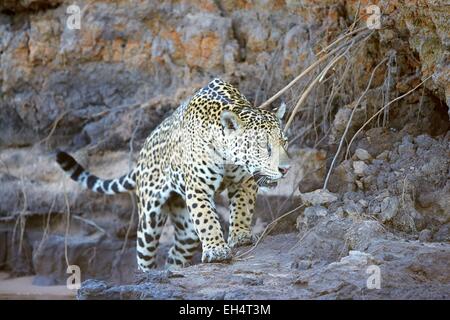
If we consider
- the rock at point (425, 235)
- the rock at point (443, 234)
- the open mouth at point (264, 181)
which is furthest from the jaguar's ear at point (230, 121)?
the rock at point (443, 234)

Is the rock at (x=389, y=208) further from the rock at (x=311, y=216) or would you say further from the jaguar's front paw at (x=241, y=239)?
the jaguar's front paw at (x=241, y=239)

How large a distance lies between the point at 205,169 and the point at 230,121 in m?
0.53

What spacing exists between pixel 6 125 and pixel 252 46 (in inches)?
126

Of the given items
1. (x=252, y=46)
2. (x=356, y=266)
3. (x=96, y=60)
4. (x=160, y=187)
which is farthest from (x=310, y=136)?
(x=356, y=266)

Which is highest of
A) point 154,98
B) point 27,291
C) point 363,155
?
point 154,98

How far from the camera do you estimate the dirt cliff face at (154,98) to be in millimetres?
9594

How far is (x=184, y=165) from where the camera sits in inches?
369

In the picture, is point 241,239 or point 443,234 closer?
point 443,234

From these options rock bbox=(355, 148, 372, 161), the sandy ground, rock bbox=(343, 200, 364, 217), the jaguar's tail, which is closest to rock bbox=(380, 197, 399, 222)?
rock bbox=(343, 200, 364, 217)

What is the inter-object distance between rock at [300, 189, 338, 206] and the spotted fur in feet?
1.60

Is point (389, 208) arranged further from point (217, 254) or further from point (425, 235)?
point (217, 254)

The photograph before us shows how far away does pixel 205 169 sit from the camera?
9.17m

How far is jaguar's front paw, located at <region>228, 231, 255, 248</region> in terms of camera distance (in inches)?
369

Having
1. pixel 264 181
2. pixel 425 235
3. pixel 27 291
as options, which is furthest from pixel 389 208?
pixel 27 291
